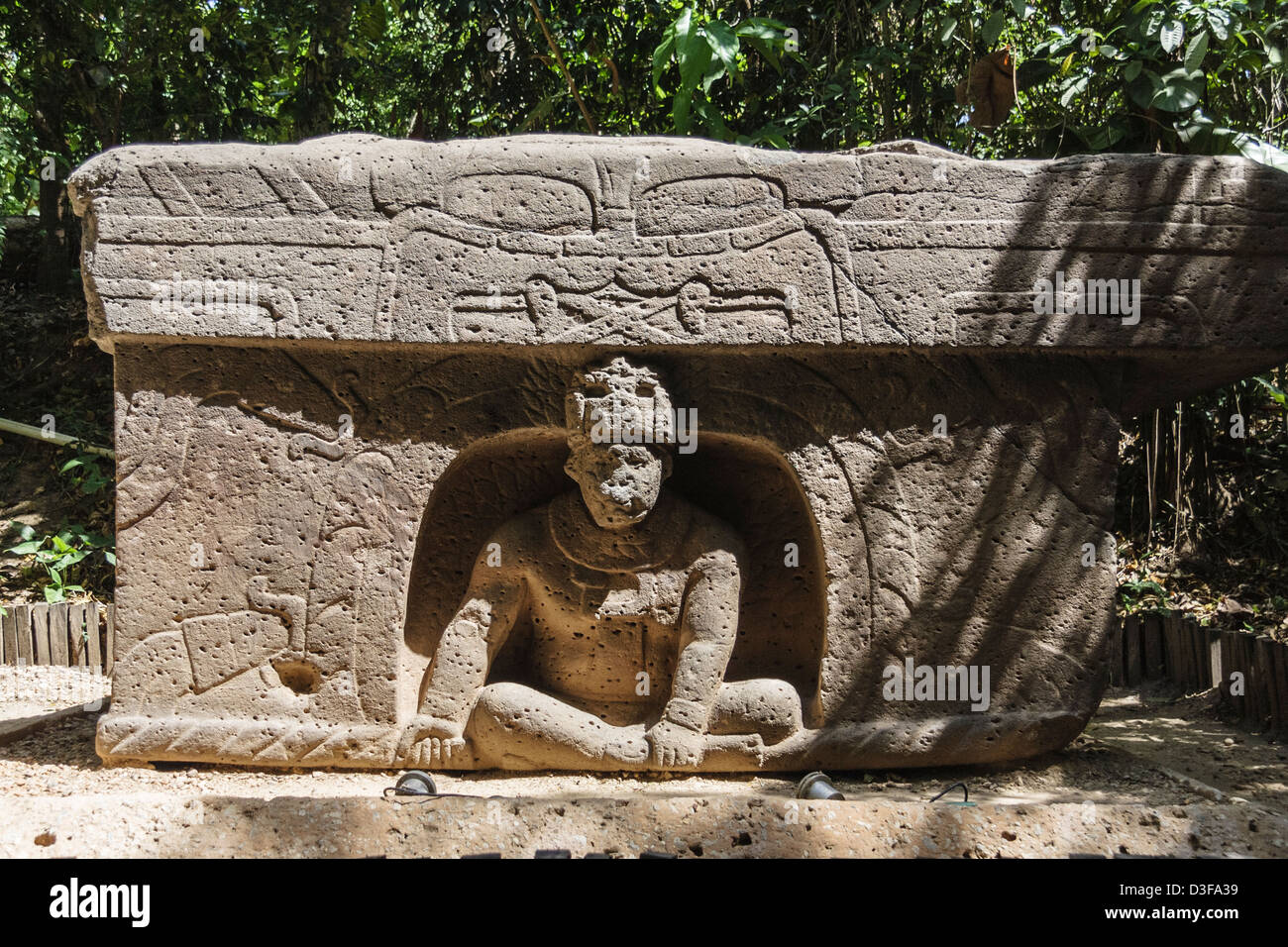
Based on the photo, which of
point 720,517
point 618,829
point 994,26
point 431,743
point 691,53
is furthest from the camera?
point 994,26

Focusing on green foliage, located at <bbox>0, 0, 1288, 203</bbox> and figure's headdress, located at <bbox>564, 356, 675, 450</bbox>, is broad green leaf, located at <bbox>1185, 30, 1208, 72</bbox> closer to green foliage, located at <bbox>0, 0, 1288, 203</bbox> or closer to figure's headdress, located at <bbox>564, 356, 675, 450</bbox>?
green foliage, located at <bbox>0, 0, 1288, 203</bbox>

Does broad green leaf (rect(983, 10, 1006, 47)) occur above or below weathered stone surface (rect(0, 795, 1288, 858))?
above

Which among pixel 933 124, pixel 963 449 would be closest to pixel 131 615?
pixel 963 449

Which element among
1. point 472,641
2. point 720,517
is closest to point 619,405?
point 720,517

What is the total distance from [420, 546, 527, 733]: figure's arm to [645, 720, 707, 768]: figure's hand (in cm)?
59

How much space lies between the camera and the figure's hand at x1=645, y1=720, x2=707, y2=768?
10.8ft

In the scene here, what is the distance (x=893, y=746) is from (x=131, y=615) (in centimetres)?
245

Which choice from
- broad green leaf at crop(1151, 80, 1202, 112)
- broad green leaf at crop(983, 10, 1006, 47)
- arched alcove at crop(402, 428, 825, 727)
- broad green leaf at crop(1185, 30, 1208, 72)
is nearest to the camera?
arched alcove at crop(402, 428, 825, 727)

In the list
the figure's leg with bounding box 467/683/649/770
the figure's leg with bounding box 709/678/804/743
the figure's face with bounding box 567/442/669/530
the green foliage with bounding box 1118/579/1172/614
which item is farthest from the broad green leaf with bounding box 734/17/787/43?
the green foliage with bounding box 1118/579/1172/614

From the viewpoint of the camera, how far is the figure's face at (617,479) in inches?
128

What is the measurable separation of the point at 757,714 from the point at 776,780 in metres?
0.22

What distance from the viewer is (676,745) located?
329 centimetres

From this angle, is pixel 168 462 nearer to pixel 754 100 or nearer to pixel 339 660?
pixel 339 660

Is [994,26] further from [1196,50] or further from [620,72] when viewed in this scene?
[620,72]
